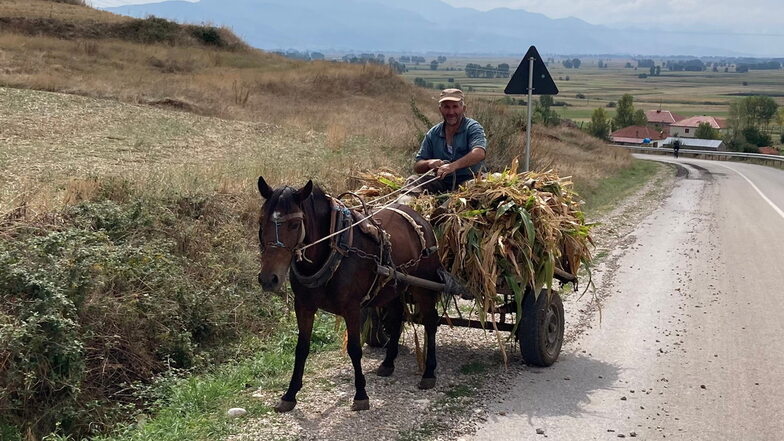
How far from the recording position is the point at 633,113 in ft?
446

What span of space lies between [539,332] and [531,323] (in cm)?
12

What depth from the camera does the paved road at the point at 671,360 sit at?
6.45 m

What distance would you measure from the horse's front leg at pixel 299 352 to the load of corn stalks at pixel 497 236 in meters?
1.85

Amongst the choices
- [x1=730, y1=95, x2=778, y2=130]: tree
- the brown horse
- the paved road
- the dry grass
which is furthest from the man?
[x1=730, y1=95, x2=778, y2=130]: tree

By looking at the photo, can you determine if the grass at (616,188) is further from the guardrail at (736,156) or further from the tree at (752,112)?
the tree at (752,112)

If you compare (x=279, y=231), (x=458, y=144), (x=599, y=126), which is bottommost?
(x=599, y=126)

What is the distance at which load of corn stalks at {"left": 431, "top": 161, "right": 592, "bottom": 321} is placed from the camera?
A: 294 inches

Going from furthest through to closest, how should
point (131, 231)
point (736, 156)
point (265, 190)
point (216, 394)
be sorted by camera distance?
point (736, 156)
point (131, 231)
point (216, 394)
point (265, 190)

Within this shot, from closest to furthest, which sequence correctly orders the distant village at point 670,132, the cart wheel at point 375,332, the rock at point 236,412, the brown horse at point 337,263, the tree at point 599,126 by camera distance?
the brown horse at point 337,263, the rock at point 236,412, the cart wheel at point 375,332, the tree at point 599,126, the distant village at point 670,132

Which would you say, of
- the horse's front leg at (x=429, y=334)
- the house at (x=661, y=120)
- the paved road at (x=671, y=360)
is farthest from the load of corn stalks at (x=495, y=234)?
the house at (x=661, y=120)

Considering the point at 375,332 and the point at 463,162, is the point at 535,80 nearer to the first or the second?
the point at 463,162

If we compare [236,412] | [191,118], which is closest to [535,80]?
[236,412]

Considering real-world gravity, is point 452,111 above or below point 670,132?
above

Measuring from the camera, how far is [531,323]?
7727 mm
